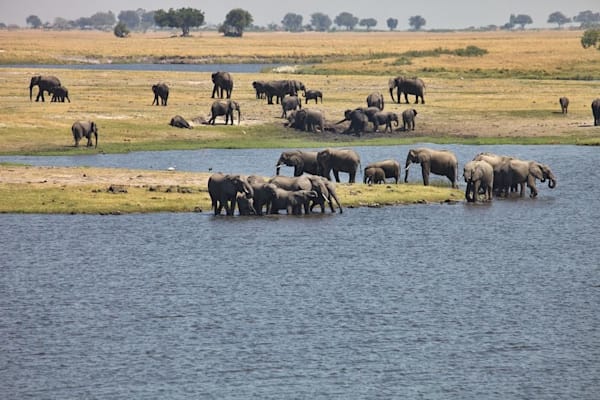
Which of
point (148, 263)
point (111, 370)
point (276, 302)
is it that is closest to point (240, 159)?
point (148, 263)

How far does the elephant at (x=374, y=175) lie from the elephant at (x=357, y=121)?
580 inches

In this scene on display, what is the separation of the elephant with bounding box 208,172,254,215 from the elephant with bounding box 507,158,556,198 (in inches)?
364

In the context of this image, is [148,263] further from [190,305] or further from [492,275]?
[492,275]

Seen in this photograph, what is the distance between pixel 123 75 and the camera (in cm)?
8881

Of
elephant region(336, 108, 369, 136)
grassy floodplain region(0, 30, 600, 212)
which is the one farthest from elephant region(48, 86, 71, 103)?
elephant region(336, 108, 369, 136)

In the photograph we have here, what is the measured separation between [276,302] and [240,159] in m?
22.1

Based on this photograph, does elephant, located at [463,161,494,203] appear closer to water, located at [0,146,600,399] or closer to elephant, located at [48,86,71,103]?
water, located at [0,146,600,399]

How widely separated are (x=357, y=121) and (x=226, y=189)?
21123mm

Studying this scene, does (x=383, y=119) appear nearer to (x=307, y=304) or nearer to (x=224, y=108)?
(x=224, y=108)

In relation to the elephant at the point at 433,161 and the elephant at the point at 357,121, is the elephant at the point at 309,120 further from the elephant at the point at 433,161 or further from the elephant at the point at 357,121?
the elephant at the point at 433,161

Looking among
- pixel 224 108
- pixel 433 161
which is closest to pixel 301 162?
pixel 433 161

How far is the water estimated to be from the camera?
826 inches

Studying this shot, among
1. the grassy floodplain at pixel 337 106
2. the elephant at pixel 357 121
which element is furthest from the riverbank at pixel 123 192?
the elephant at pixel 357 121

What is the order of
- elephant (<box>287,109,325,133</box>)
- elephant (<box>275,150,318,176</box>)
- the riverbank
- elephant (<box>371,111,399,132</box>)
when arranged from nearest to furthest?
the riverbank < elephant (<box>275,150,318,176</box>) < elephant (<box>287,109,325,133</box>) < elephant (<box>371,111,399,132</box>)
